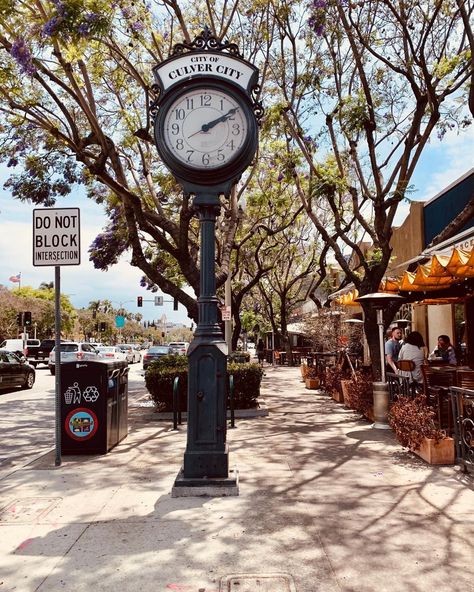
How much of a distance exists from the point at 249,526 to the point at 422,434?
10.7ft

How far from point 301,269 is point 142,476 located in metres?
29.0

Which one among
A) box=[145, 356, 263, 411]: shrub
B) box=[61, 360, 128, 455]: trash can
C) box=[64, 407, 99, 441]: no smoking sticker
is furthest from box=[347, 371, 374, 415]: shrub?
box=[64, 407, 99, 441]: no smoking sticker

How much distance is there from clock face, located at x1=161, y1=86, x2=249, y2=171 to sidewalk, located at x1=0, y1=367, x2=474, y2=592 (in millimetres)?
3418

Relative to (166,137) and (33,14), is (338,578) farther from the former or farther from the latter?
(33,14)

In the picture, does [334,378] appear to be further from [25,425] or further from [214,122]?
[214,122]

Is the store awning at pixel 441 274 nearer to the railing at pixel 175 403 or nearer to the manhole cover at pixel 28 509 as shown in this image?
the railing at pixel 175 403

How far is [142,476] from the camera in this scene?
20.6ft

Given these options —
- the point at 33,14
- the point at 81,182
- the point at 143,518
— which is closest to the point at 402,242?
the point at 81,182

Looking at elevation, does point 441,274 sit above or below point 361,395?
above

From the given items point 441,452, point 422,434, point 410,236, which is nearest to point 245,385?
point 422,434

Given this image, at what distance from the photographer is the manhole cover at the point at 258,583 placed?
342 centimetres

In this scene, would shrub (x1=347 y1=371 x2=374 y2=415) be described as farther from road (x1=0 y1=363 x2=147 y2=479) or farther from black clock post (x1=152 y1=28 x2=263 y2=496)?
road (x1=0 y1=363 x2=147 y2=479)

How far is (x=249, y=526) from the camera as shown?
452cm

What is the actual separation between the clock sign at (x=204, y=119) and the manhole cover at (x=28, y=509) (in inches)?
137
